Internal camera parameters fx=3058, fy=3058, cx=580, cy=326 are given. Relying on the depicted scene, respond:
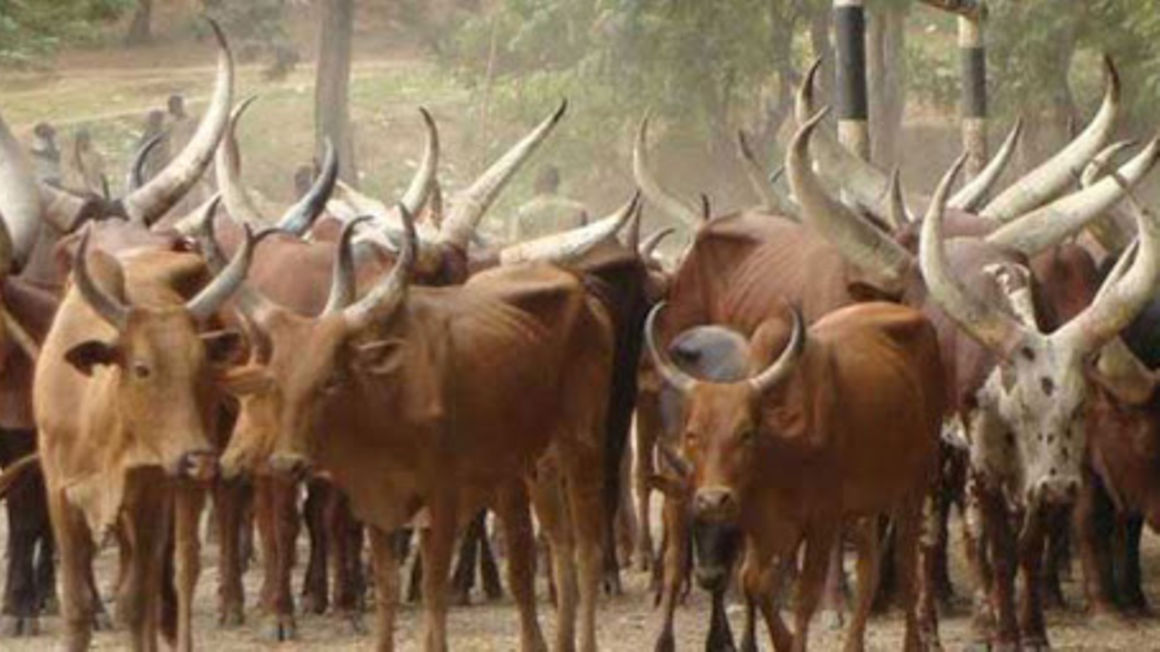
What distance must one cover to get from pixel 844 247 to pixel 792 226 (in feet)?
3.44

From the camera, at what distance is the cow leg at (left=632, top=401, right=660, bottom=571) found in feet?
47.1

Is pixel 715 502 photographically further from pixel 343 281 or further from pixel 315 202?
pixel 315 202

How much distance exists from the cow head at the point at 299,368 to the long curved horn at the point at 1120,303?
2.57m

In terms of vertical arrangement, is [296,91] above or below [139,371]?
above

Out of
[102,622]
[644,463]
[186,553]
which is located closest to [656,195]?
[644,463]

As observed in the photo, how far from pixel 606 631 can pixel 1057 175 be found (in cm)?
317

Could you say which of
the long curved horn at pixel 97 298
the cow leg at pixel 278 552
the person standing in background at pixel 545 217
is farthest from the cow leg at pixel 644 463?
the person standing in background at pixel 545 217

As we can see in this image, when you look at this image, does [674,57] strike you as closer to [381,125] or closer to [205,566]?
[381,125]

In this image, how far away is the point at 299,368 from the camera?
10328 mm

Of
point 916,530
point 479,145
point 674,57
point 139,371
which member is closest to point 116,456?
point 139,371

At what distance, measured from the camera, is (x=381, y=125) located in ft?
134

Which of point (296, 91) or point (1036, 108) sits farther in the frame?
point (296, 91)

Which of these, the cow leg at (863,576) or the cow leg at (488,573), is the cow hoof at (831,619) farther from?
the cow leg at (488,573)

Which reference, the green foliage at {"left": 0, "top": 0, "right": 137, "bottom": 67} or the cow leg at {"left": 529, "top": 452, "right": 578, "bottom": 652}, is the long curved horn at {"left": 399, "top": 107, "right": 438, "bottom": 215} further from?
the green foliage at {"left": 0, "top": 0, "right": 137, "bottom": 67}
